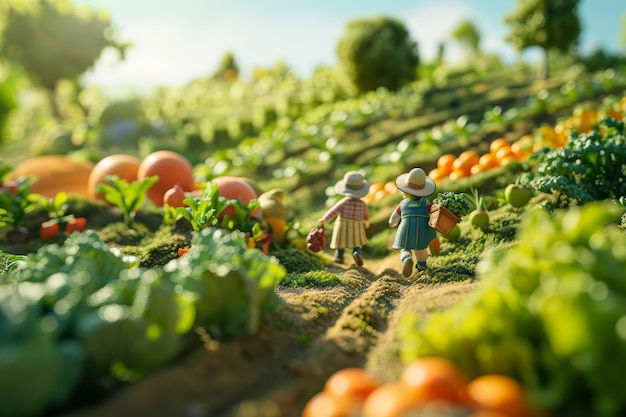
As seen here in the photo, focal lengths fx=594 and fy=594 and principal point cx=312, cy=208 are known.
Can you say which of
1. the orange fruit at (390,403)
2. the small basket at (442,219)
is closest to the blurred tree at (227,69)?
the small basket at (442,219)

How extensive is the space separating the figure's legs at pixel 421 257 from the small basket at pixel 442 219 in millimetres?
316

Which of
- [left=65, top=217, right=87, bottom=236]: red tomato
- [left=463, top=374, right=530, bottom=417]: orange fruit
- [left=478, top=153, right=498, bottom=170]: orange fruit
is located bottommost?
[left=65, top=217, right=87, bottom=236]: red tomato

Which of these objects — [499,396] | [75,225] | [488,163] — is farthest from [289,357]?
[488,163]

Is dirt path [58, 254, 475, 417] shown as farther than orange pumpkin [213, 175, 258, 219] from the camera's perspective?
No

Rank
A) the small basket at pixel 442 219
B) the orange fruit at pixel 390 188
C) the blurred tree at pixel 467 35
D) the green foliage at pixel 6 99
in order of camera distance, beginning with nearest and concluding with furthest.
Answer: the small basket at pixel 442 219 → the orange fruit at pixel 390 188 → the green foliage at pixel 6 99 → the blurred tree at pixel 467 35

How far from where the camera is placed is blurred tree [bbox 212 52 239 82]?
98.9 feet

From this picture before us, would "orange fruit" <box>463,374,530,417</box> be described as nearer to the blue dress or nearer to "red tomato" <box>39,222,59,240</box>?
the blue dress

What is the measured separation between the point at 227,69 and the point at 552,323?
95.8ft

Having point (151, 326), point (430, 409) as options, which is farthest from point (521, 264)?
point (151, 326)

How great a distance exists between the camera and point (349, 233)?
667cm

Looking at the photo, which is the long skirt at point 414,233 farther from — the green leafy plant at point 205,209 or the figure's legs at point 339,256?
the green leafy plant at point 205,209

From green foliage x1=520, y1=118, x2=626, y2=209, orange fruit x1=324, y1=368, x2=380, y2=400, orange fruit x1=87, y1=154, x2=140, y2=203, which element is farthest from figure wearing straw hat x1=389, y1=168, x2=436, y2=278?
orange fruit x1=87, y1=154, x2=140, y2=203

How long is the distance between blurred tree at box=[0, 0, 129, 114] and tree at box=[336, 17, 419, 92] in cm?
1161

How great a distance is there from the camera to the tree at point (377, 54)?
54.4ft
